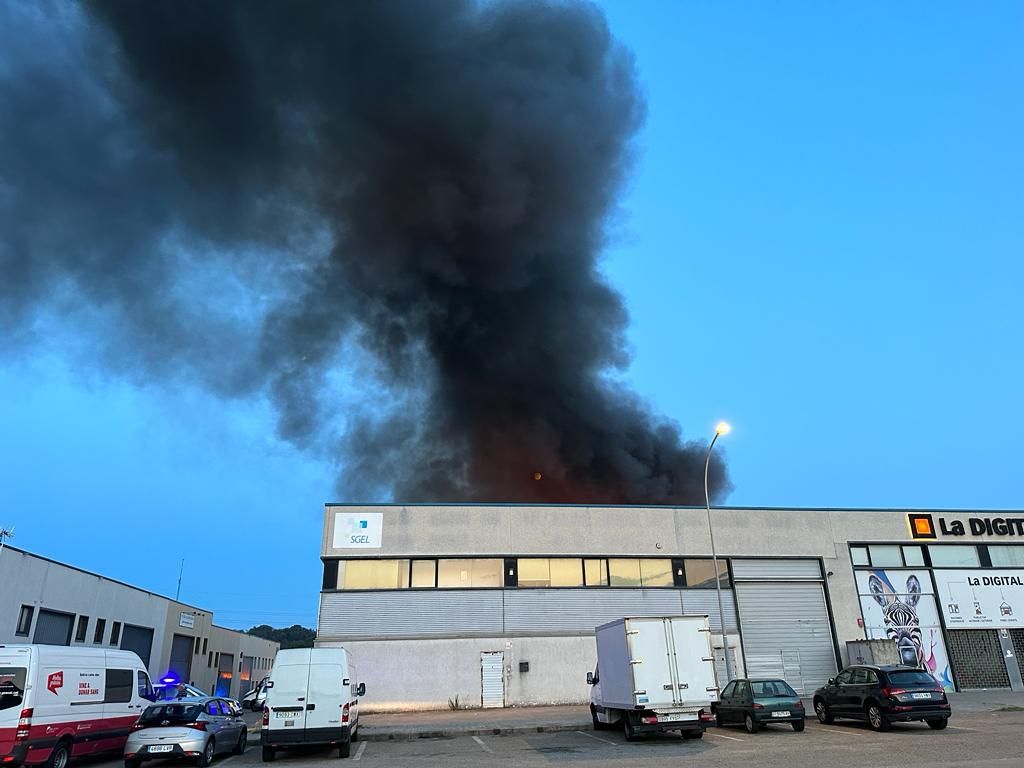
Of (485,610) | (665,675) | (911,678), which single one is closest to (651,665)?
(665,675)

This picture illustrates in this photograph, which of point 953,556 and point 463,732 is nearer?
point 463,732

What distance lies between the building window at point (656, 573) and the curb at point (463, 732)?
10.1 metres

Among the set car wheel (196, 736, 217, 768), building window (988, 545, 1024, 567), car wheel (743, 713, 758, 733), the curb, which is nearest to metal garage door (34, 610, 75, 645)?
car wheel (196, 736, 217, 768)

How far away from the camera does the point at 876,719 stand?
1555 centimetres

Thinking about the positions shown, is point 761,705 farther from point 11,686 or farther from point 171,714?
point 11,686

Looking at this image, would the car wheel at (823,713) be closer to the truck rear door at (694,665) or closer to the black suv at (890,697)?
the black suv at (890,697)

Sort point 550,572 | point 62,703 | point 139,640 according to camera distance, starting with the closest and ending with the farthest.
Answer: point 62,703, point 550,572, point 139,640

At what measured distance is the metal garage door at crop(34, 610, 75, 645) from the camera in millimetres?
25656

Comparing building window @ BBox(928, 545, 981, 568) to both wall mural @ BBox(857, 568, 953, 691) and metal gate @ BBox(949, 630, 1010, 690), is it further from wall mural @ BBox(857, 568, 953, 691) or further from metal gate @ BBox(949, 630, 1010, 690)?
metal gate @ BBox(949, 630, 1010, 690)

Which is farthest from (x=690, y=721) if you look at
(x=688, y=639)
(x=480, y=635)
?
(x=480, y=635)

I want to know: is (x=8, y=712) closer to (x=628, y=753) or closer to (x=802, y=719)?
(x=628, y=753)

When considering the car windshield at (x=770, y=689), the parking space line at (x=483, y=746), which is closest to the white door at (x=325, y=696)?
the parking space line at (x=483, y=746)

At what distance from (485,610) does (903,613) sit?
1871 centimetres

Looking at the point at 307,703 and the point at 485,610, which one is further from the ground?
the point at 485,610
